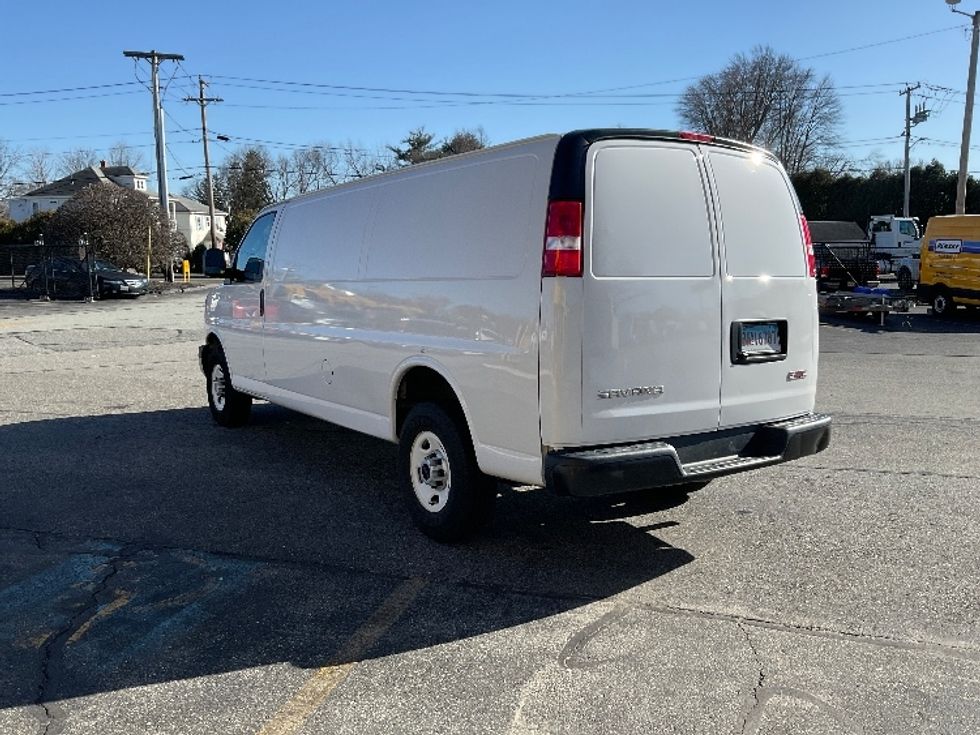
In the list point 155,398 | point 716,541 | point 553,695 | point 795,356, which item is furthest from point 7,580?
point 155,398

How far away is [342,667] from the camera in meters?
3.53

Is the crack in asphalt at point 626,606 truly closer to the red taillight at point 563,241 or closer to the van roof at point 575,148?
the red taillight at point 563,241

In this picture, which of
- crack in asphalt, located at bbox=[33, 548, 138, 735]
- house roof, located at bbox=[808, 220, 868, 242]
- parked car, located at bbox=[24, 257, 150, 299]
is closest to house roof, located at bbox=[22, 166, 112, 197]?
parked car, located at bbox=[24, 257, 150, 299]

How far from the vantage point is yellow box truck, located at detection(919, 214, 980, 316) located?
19.9 metres

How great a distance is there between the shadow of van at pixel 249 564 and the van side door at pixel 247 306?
3.34 feet

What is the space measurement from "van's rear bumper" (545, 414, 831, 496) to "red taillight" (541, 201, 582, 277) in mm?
881

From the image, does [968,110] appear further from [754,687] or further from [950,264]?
[754,687]

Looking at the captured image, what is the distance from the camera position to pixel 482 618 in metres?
3.98

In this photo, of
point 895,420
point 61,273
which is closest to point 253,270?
point 895,420

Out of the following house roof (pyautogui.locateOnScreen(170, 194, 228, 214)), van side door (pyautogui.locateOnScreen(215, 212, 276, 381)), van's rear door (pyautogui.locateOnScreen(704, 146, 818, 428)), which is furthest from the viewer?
house roof (pyautogui.locateOnScreen(170, 194, 228, 214))

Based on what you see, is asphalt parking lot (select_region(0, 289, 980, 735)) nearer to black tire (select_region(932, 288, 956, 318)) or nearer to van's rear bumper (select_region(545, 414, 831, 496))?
van's rear bumper (select_region(545, 414, 831, 496))

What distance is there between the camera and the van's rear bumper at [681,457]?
13.2ft

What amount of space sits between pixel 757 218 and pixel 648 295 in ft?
3.47

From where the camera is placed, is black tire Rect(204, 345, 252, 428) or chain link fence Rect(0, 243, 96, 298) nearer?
black tire Rect(204, 345, 252, 428)
